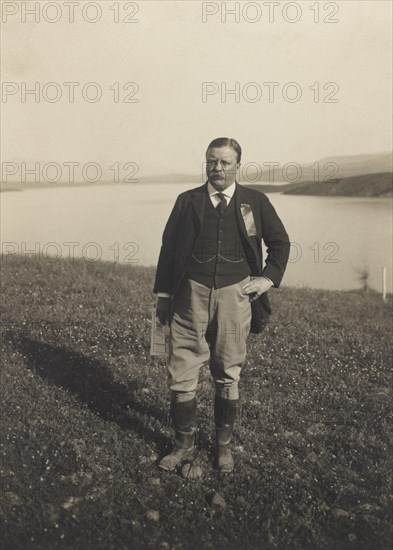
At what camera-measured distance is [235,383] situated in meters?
4.75

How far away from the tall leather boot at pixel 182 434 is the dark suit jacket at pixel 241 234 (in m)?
1.00

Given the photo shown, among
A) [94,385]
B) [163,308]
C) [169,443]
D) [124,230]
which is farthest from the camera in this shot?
[124,230]

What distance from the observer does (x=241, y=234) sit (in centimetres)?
443

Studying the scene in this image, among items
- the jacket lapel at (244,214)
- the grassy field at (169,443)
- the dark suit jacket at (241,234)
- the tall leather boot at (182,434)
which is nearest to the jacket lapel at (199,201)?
the dark suit jacket at (241,234)

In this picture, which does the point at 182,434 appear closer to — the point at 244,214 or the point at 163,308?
the point at 163,308

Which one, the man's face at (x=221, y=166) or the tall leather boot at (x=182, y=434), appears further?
the tall leather boot at (x=182, y=434)

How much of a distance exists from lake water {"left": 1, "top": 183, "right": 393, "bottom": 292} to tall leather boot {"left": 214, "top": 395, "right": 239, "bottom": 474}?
12.9 ft

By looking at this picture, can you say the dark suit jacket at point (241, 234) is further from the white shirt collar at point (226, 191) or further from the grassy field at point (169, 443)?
the grassy field at point (169, 443)

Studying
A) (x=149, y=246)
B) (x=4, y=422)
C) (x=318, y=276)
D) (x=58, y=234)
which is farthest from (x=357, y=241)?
(x=4, y=422)

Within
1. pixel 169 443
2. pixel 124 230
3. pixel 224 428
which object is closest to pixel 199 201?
pixel 224 428

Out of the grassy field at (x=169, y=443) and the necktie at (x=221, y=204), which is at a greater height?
the necktie at (x=221, y=204)

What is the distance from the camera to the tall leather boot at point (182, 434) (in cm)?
471

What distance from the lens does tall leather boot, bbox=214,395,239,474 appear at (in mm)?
4754

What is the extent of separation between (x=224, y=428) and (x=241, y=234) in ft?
5.67
